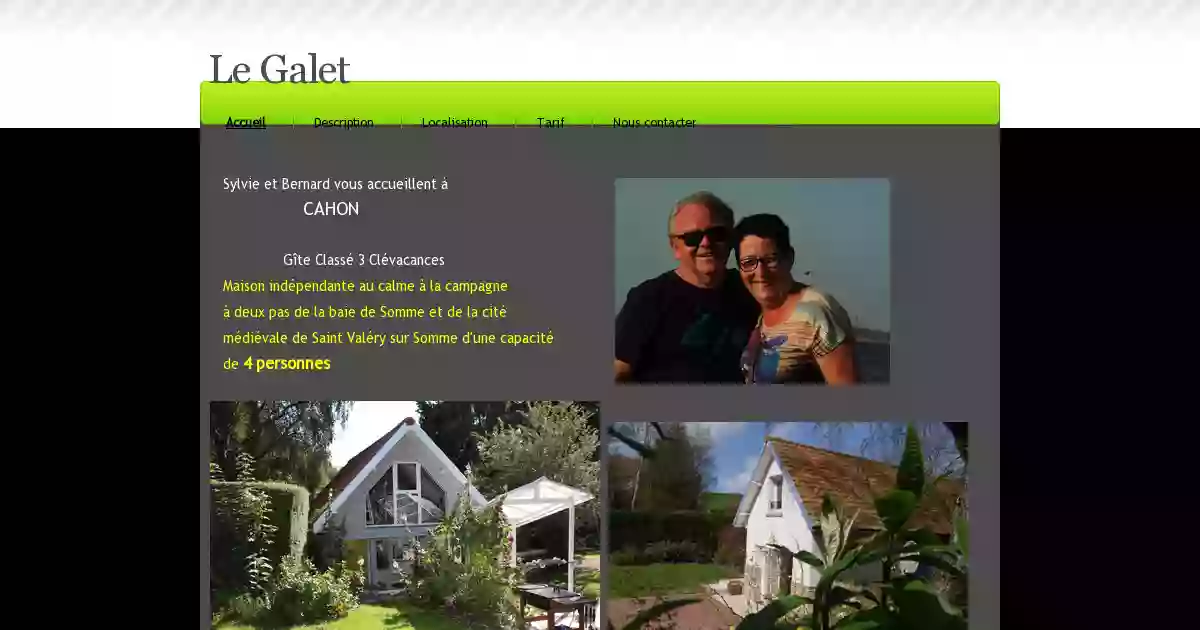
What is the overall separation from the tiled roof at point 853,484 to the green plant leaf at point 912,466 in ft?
0.10

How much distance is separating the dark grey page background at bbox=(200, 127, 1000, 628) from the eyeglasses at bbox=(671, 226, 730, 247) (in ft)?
0.37

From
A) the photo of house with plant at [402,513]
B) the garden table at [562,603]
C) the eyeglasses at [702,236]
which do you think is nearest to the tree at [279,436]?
the photo of house with plant at [402,513]

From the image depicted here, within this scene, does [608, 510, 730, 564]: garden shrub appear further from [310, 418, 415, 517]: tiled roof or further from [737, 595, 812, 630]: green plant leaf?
[310, 418, 415, 517]: tiled roof

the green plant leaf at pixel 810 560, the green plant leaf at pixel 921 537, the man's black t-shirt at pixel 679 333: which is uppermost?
the man's black t-shirt at pixel 679 333

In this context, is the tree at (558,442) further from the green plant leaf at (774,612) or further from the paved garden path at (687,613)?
the green plant leaf at (774,612)

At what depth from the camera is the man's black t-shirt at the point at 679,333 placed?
2.54 meters

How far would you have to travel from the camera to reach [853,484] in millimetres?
2574

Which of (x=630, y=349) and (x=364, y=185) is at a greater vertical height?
(x=364, y=185)

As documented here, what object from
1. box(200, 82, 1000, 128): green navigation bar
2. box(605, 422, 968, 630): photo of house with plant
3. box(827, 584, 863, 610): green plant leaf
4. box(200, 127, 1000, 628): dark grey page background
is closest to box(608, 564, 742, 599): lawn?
box(605, 422, 968, 630): photo of house with plant

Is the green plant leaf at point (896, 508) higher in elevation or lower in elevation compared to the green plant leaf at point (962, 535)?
higher
